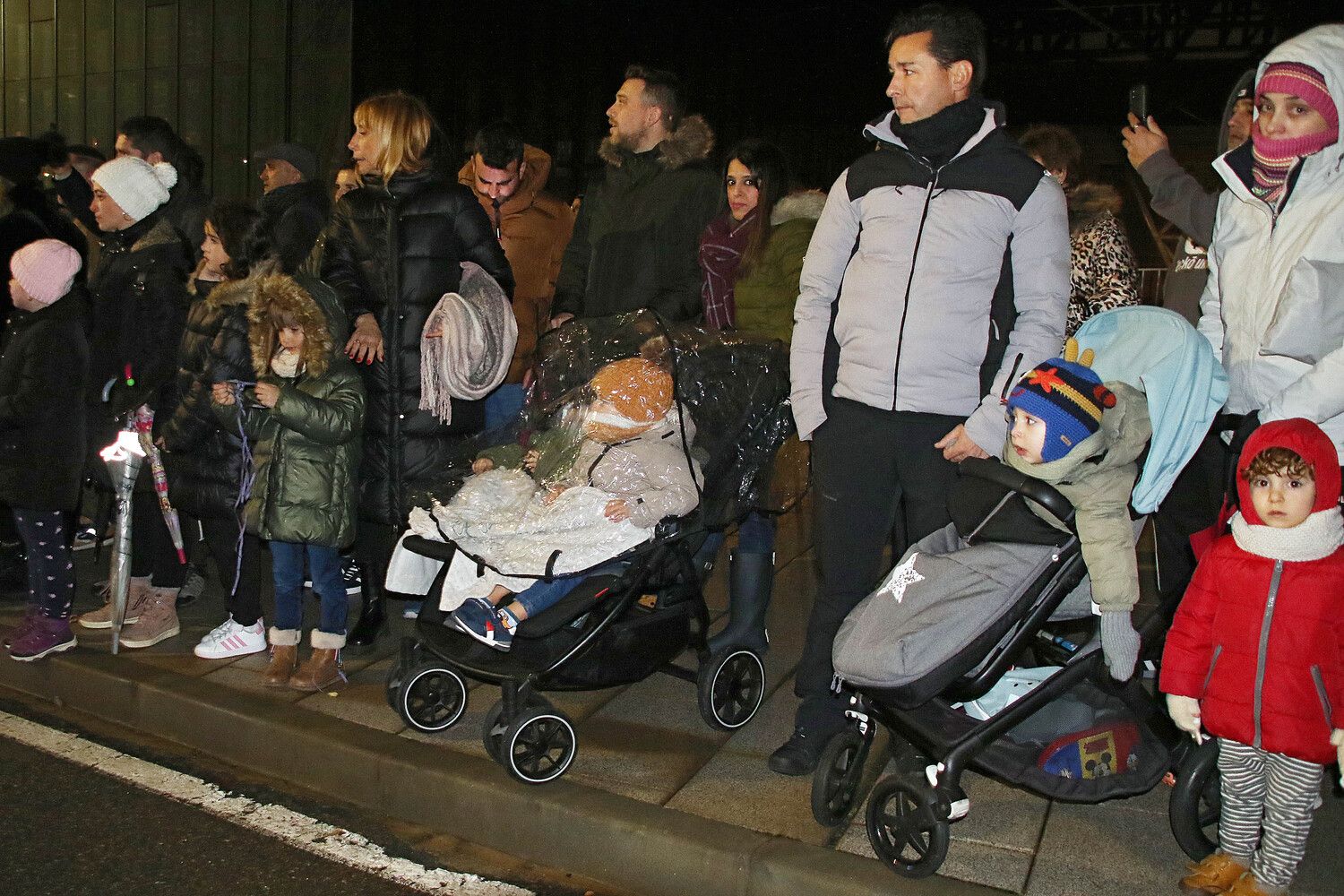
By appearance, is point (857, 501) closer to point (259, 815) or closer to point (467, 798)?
point (467, 798)

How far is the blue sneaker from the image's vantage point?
14.6 feet

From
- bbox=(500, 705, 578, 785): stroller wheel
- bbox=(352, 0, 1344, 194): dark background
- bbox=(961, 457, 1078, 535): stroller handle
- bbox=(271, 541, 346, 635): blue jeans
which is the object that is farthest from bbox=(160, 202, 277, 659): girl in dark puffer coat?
bbox=(352, 0, 1344, 194): dark background

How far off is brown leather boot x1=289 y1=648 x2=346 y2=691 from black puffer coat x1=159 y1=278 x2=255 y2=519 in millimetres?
762

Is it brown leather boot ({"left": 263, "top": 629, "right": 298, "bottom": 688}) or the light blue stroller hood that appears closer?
the light blue stroller hood

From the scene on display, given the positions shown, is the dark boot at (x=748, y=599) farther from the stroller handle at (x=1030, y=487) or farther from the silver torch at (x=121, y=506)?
the silver torch at (x=121, y=506)

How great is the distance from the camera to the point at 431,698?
4.81 meters

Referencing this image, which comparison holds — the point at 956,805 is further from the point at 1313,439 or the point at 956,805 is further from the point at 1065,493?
the point at 1313,439

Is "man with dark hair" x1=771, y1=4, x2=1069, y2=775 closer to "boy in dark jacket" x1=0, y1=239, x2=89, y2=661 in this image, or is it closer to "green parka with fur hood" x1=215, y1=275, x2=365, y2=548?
"green parka with fur hood" x1=215, y1=275, x2=365, y2=548

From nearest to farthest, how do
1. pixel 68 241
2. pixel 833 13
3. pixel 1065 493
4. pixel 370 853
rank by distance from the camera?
pixel 1065 493 < pixel 370 853 < pixel 68 241 < pixel 833 13

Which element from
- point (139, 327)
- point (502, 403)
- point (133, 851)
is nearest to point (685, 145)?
point (502, 403)

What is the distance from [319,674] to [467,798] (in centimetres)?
123

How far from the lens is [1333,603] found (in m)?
3.23

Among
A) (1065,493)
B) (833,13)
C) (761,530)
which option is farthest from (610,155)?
(833,13)

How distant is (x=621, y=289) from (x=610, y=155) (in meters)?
0.62
